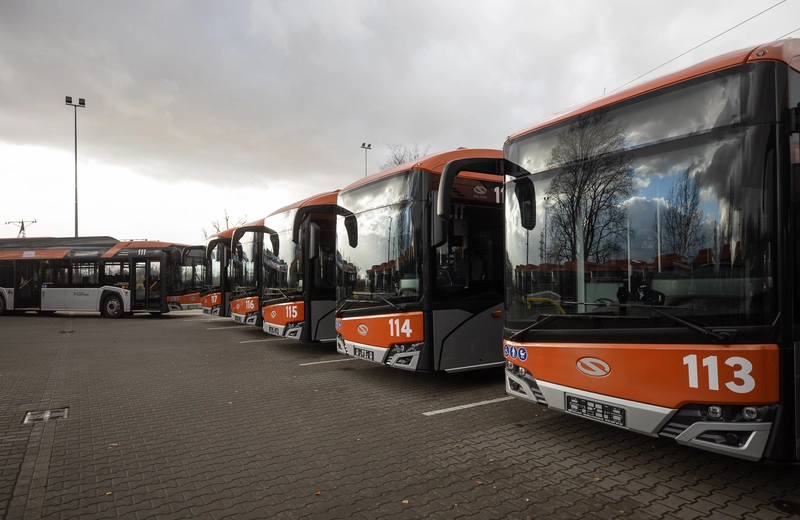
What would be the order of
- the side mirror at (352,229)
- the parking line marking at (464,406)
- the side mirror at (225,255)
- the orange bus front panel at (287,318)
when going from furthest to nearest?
the side mirror at (225,255) → the orange bus front panel at (287,318) → the side mirror at (352,229) → the parking line marking at (464,406)

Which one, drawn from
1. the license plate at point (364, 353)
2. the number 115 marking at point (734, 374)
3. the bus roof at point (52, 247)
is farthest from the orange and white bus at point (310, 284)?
the bus roof at point (52, 247)

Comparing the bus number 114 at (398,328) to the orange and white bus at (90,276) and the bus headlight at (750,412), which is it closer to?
the bus headlight at (750,412)

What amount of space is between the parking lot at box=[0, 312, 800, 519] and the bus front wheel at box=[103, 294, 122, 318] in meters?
14.8

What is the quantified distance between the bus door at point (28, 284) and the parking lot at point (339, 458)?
17025mm

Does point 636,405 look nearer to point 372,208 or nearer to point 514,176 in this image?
point 514,176

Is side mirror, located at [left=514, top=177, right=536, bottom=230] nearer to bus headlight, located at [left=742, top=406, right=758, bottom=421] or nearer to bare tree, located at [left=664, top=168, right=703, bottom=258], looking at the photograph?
bare tree, located at [left=664, top=168, right=703, bottom=258]

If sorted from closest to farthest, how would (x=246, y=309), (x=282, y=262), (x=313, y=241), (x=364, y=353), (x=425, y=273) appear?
(x=425, y=273), (x=364, y=353), (x=313, y=241), (x=282, y=262), (x=246, y=309)

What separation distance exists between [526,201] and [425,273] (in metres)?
2.25

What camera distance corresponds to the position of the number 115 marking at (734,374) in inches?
131

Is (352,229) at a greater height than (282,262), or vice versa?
(352,229)

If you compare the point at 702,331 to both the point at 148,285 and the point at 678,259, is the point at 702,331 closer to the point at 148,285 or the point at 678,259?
the point at 678,259

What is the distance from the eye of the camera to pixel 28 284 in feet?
73.8

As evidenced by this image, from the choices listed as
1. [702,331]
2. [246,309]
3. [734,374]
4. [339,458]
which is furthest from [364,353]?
[246,309]

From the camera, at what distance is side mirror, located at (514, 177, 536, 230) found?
4941 millimetres
